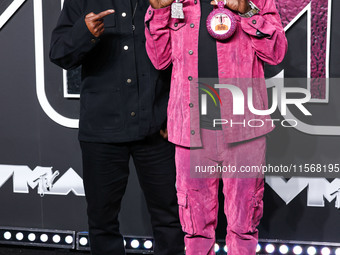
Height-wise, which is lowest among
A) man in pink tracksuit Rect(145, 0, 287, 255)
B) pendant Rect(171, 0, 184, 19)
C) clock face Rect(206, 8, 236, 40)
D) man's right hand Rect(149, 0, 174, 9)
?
man in pink tracksuit Rect(145, 0, 287, 255)

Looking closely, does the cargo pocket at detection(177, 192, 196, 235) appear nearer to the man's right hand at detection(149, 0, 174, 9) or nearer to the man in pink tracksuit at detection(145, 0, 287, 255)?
the man in pink tracksuit at detection(145, 0, 287, 255)

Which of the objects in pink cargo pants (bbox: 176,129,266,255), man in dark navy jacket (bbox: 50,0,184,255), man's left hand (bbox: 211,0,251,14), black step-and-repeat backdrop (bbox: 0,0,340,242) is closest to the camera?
man's left hand (bbox: 211,0,251,14)

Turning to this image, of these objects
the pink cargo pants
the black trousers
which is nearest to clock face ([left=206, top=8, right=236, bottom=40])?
the pink cargo pants

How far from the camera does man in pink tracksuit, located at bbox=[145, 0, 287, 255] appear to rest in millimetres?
1858

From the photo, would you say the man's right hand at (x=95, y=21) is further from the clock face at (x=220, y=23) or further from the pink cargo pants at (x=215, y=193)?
the pink cargo pants at (x=215, y=193)

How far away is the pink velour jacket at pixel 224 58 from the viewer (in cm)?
185

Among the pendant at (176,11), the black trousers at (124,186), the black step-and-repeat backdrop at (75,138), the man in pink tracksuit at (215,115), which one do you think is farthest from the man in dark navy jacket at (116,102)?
the black step-and-repeat backdrop at (75,138)

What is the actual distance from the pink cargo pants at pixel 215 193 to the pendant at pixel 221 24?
1.24ft

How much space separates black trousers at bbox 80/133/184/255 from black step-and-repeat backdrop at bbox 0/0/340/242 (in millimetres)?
616

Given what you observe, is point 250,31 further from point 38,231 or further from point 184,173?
point 38,231

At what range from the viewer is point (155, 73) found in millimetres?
2115

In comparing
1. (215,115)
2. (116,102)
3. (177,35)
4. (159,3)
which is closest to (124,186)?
(116,102)

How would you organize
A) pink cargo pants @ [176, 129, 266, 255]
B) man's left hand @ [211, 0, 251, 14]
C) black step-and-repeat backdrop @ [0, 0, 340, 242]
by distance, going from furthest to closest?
black step-and-repeat backdrop @ [0, 0, 340, 242], pink cargo pants @ [176, 129, 266, 255], man's left hand @ [211, 0, 251, 14]

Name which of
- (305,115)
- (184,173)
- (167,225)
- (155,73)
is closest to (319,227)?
(305,115)
